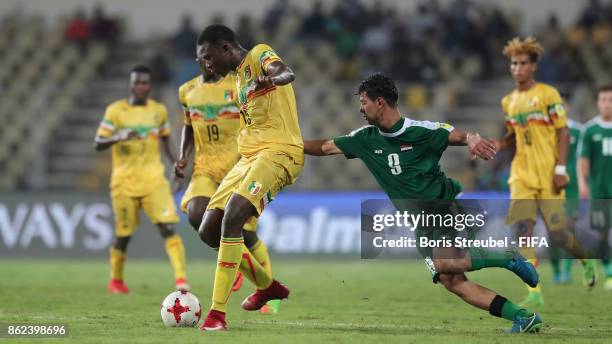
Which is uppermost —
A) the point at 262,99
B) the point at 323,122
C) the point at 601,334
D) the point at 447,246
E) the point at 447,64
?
the point at 447,64

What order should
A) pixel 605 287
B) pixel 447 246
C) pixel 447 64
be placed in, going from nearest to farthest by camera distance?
pixel 447 246 < pixel 605 287 < pixel 447 64

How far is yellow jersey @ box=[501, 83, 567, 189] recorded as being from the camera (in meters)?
11.2

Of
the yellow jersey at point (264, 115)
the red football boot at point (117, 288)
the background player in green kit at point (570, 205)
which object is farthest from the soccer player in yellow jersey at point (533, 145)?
the red football boot at point (117, 288)

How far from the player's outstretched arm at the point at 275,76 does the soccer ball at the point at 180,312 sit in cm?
181

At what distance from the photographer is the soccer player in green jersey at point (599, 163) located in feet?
45.0

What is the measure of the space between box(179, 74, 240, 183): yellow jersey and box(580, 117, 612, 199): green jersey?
5566 mm

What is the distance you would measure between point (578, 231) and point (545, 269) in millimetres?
983

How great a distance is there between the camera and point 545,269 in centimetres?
1673

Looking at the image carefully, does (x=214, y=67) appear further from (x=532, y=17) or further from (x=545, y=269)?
(x=532, y=17)

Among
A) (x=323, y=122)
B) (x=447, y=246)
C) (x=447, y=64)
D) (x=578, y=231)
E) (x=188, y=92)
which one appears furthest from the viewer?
(x=447, y=64)

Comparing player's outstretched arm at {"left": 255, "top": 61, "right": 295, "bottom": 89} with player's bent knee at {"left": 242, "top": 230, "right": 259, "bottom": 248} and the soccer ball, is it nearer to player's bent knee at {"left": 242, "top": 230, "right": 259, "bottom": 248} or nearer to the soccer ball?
the soccer ball

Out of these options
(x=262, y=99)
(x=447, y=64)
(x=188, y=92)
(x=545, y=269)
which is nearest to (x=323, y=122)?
(x=447, y=64)

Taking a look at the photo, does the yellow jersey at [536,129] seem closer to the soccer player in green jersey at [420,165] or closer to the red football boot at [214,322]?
the soccer player in green jersey at [420,165]

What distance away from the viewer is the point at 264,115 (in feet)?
27.9
